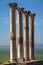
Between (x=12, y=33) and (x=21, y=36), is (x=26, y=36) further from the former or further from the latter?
(x=12, y=33)

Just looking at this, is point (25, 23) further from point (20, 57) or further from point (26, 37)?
point (20, 57)

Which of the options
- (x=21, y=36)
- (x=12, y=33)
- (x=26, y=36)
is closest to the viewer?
(x=12, y=33)

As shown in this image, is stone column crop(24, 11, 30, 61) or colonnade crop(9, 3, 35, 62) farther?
stone column crop(24, 11, 30, 61)

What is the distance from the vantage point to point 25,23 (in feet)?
202

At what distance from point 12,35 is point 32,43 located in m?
11.8

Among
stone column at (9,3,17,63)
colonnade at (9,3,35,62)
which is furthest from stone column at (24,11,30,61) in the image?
stone column at (9,3,17,63)

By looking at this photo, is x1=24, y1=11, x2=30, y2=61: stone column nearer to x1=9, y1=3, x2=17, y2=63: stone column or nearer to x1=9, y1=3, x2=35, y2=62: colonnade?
x1=9, y1=3, x2=35, y2=62: colonnade

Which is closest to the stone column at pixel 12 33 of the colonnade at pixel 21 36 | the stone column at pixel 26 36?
the colonnade at pixel 21 36

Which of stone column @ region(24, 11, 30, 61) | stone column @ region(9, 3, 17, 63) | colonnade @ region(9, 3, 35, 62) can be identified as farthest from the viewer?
stone column @ region(24, 11, 30, 61)

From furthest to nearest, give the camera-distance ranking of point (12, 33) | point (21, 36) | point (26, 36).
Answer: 1. point (26, 36)
2. point (21, 36)
3. point (12, 33)

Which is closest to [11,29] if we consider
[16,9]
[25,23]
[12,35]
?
[12,35]

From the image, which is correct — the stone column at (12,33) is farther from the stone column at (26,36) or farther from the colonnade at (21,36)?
the stone column at (26,36)

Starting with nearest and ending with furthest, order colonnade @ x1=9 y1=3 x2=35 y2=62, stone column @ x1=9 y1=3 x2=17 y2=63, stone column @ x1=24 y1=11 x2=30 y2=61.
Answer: stone column @ x1=9 y1=3 x2=17 y2=63 → colonnade @ x1=9 y1=3 x2=35 y2=62 → stone column @ x1=24 y1=11 x2=30 y2=61

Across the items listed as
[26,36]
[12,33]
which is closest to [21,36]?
[12,33]
